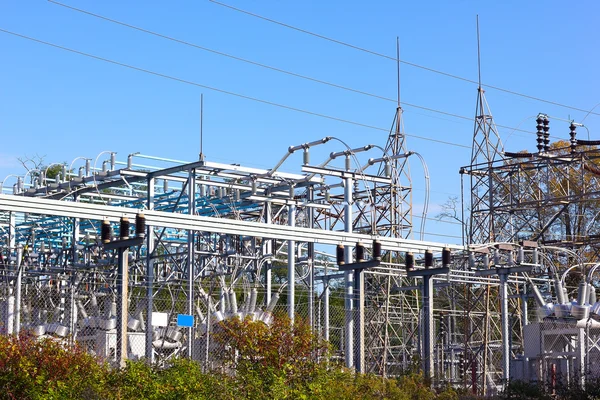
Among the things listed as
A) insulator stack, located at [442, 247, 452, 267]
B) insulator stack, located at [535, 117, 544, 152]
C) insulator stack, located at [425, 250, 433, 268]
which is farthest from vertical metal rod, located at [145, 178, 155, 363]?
insulator stack, located at [535, 117, 544, 152]

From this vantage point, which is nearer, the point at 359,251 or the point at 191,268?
the point at 359,251

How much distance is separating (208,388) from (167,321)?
1145 centimetres

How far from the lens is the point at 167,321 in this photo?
925 inches

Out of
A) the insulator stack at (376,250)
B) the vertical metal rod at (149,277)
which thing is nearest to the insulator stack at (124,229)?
the vertical metal rod at (149,277)

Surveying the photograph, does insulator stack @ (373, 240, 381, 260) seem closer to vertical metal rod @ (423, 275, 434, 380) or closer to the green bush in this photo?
vertical metal rod @ (423, 275, 434, 380)

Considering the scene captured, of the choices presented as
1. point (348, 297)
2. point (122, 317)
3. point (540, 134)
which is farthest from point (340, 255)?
point (540, 134)

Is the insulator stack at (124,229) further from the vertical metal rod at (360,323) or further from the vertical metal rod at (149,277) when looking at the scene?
the vertical metal rod at (360,323)

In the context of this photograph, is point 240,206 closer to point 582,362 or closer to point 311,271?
point 311,271

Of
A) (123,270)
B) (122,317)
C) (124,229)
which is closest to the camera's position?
(122,317)

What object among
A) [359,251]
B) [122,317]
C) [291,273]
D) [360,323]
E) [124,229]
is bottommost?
[360,323]

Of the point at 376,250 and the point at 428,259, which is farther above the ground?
the point at 376,250

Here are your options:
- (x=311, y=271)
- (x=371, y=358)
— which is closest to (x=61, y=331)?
(x=311, y=271)

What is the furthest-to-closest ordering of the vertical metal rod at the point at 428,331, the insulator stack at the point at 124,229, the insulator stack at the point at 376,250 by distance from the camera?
the vertical metal rod at the point at 428,331
the insulator stack at the point at 376,250
the insulator stack at the point at 124,229

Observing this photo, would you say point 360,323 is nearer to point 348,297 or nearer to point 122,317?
point 348,297
